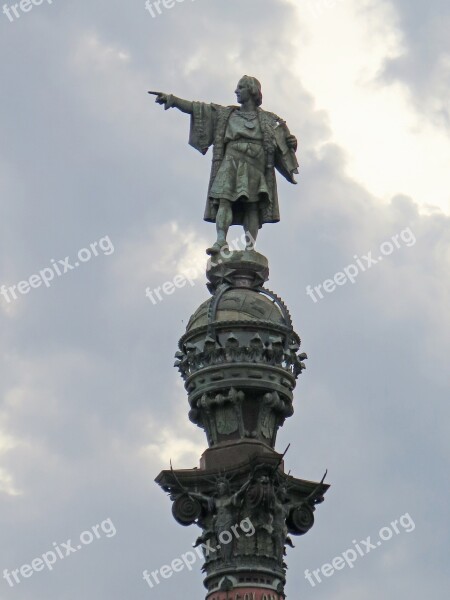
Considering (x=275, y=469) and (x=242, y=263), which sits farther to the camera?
(x=242, y=263)

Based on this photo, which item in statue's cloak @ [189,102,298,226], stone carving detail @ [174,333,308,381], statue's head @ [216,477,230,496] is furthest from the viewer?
statue's cloak @ [189,102,298,226]

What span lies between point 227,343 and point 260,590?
5.37 m

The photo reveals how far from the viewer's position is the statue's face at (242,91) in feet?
126

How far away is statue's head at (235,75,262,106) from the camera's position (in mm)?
38375

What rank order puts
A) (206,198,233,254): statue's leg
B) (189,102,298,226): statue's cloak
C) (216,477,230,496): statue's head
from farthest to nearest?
(189,102,298,226): statue's cloak, (206,198,233,254): statue's leg, (216,477,230,496): statue's head

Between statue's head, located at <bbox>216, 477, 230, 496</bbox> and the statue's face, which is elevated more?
the statue's face

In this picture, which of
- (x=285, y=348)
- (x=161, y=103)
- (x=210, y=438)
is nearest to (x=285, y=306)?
(x=285, y=348)

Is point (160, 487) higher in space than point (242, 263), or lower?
lower

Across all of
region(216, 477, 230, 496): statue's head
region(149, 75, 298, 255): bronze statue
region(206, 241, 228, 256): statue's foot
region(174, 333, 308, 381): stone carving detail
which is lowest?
region(216, 477, 230, 496): statue's head

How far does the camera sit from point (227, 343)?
34.2 metres

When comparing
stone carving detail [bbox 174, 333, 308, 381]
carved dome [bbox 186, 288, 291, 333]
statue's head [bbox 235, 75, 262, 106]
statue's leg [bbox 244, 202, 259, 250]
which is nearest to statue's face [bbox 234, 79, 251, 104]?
statue's head [bbox 235, 75, 262, 106]

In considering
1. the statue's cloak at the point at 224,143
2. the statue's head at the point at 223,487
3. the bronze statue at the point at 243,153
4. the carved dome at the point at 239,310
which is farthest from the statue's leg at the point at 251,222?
the statue's head at the point at 223,487

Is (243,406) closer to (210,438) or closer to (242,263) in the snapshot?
(210,438)

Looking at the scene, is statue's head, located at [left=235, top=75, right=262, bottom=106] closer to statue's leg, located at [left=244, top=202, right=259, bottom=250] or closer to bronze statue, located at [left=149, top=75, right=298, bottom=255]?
bronze statue, located at [left=149, top=75, right=298, bottom=255]
